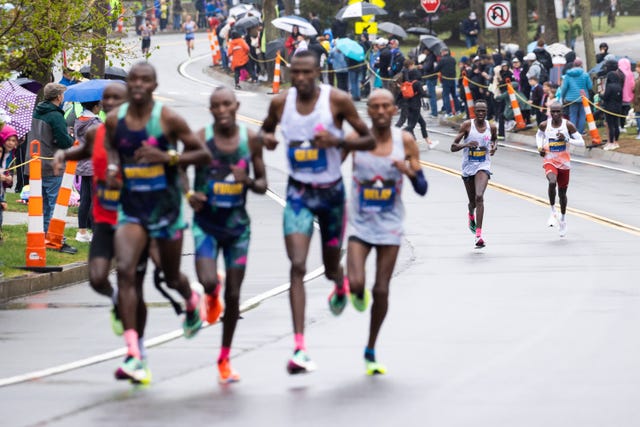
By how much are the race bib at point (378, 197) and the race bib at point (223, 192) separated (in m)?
0.95

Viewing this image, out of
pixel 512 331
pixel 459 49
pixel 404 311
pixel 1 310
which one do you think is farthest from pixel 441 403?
pixel 459 49

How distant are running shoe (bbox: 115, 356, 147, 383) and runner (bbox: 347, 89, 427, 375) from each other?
1.57m

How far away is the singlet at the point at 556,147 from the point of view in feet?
70.2

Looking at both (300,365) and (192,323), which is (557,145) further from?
(300,365)

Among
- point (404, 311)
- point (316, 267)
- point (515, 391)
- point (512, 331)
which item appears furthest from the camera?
point (316, 267)

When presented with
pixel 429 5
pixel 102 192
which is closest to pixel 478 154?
pixel 102 192

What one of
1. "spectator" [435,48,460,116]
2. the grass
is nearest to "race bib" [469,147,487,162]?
the grass

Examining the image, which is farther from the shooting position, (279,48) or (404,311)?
(279,48)

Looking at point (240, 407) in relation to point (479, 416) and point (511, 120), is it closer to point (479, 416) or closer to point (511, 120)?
point (479, 416)

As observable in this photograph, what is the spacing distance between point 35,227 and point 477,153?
6.08 m

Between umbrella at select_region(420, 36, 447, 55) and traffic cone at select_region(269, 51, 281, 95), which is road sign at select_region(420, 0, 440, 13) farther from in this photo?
umbrella at select_region(420, 36, 447, 55)

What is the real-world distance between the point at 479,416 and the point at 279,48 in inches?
1586

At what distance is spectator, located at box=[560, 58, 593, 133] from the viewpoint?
34469mm

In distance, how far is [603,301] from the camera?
1523cm
